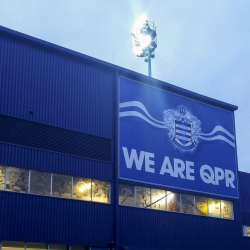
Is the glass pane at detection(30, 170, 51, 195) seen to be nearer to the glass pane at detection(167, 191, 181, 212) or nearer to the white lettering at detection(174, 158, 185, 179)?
the glass pane at detection(167, 191, 181, 212)

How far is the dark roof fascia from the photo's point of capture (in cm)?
2808

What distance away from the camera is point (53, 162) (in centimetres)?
2759

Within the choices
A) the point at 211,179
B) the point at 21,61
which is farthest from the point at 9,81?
the point at 211,179

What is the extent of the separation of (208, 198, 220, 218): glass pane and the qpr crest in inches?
168

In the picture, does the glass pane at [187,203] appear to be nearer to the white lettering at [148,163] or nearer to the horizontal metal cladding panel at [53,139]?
the white lettering at [148,163]

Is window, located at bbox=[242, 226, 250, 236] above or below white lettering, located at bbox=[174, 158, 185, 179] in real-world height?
below

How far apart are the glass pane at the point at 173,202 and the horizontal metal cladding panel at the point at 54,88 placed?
637 cm

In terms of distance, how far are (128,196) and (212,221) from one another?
7.63 meters

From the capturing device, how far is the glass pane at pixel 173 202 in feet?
108

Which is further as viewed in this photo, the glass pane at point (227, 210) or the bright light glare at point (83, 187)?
the glass pane at point (227, 210)

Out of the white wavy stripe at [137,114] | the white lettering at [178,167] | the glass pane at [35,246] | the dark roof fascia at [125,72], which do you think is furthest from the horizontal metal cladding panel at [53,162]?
the dark roof fascia at [125,72]

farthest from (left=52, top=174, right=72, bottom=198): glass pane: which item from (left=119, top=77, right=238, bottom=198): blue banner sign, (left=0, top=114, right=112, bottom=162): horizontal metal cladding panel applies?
(left=119, top=77, right=238, bottom=198): blue banner sign

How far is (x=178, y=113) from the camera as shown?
35438 mm

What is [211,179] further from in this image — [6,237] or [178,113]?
[6,237]
